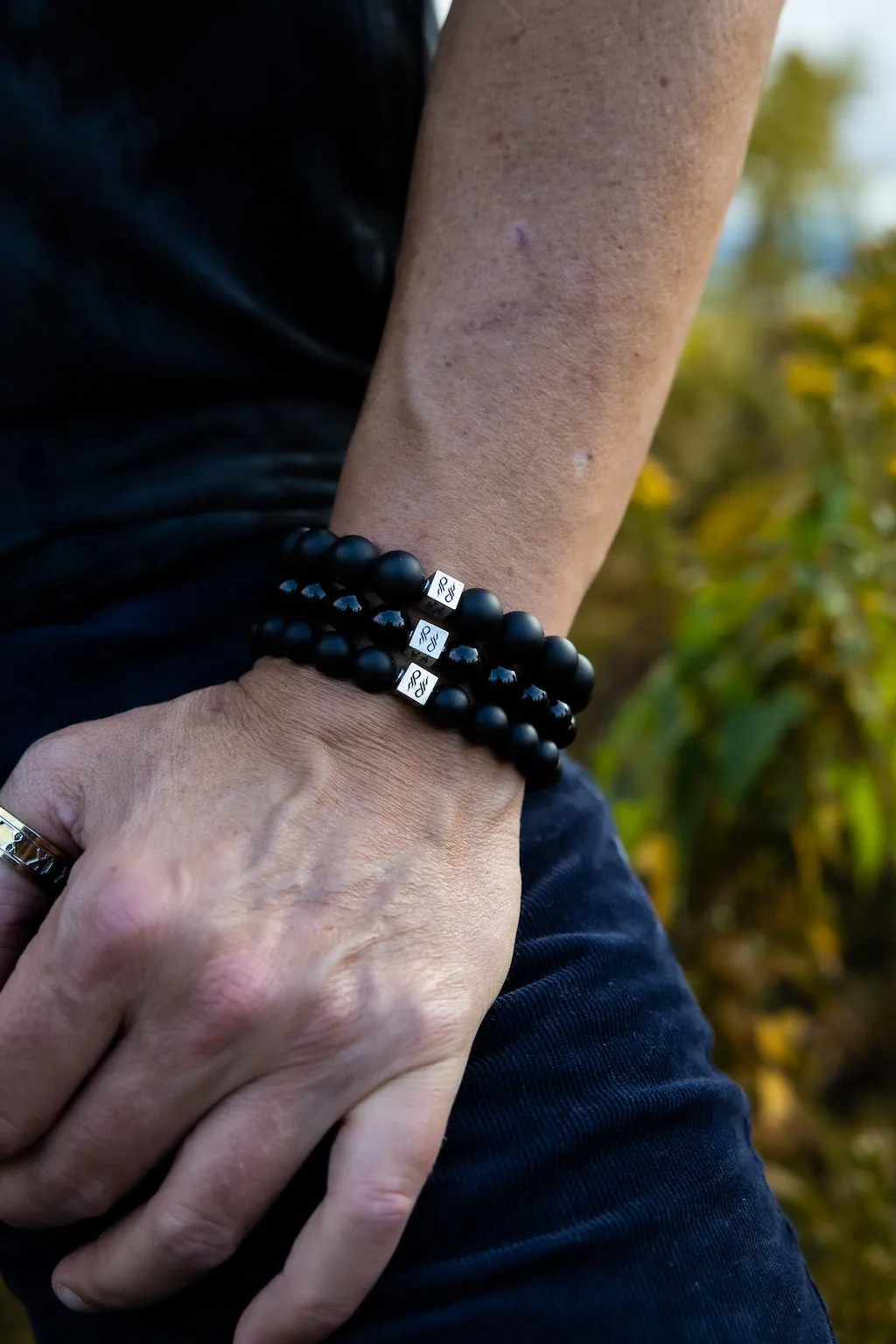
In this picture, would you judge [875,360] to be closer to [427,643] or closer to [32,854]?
[427,643]

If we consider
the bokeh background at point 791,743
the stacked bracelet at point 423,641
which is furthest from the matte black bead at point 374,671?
the bokeh background at point 791,743

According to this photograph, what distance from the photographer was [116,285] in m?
0.98

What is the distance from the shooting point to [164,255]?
986 mm

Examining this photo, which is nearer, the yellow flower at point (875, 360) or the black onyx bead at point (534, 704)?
the black onyx bead at point (534, 704)

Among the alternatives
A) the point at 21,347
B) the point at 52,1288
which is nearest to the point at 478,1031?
the point at 52,1288

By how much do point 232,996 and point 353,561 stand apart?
1.13 ft

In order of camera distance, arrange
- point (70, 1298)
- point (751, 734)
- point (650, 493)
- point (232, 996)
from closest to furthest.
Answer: point (232, 996) → point (70, 1298) → point (751, 734) → point (650, 493)

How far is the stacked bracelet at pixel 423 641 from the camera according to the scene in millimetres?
887

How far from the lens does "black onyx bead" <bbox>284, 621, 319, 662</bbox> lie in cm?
90

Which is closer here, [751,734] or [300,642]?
[300,642]

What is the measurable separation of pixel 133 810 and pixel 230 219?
0.56 m

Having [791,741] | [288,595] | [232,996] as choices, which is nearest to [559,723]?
[288,595]

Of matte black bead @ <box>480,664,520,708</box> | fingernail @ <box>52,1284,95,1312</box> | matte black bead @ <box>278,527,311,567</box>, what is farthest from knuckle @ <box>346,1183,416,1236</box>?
matte black bead @ <box>278,527,311,567</box>

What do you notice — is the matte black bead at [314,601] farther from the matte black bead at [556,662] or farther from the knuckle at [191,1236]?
the knuckle at [191,1236]
